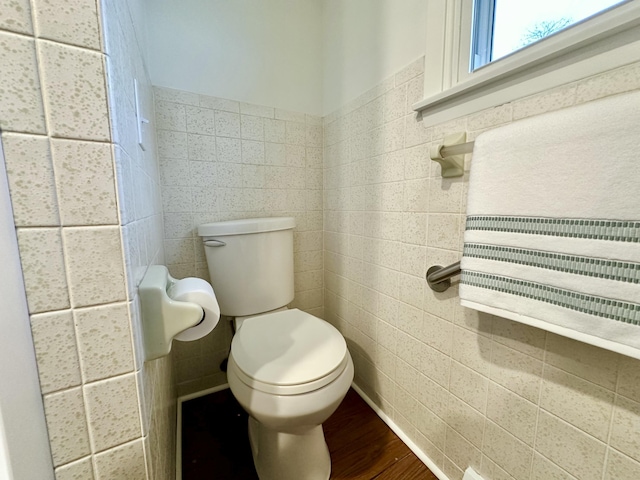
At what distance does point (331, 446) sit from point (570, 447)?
72 cm

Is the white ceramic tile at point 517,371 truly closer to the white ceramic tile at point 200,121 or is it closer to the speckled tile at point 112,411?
the speckled tile at point 112,411

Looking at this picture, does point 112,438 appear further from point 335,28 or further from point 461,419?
point 335,28

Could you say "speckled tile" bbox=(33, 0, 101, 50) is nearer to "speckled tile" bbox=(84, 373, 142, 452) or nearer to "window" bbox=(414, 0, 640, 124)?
"speckled tile" bbox=(84, 373, 142, 452)

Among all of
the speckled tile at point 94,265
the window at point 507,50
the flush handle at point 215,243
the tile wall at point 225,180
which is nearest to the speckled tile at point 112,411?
the speckled tile at point 94,265

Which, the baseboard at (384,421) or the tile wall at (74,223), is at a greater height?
the tile wall at (74,223)

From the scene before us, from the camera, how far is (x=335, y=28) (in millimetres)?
1177

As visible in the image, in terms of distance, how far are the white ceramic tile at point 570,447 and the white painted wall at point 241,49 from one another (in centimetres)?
140

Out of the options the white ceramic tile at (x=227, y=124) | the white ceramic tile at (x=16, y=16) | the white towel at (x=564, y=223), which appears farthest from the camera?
the white ceramic tile at (x=227, y=124)

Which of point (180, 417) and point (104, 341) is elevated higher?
point (104, 341)

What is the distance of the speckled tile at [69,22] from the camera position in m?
0.28

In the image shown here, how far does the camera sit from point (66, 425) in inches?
12.8

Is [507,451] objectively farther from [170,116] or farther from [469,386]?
[170,116]

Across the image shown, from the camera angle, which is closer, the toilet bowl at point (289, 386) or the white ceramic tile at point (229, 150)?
the toilet bowl at point (289, 386)

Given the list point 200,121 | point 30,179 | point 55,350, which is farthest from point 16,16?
point 200,121
